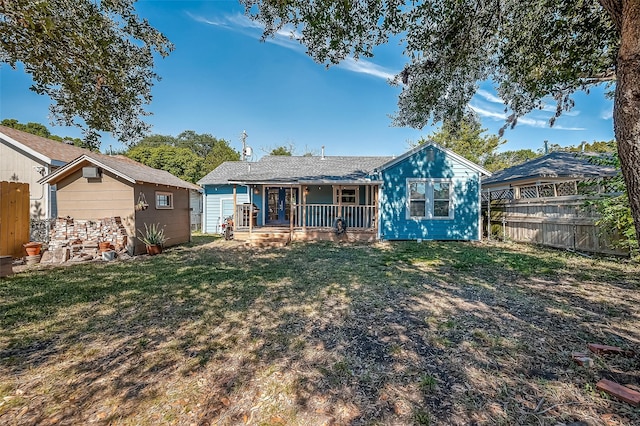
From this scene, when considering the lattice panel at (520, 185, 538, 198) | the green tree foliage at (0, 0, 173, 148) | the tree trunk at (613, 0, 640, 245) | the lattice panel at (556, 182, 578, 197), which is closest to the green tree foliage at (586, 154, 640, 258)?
the lattice panel at (556, 182, 578, 197)

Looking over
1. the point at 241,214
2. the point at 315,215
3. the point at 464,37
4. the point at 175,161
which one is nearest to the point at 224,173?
the point at 241,214

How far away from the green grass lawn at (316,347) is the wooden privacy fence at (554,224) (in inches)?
81.8

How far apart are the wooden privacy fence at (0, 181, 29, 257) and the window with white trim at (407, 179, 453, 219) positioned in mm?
12162

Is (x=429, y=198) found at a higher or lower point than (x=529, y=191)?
lower

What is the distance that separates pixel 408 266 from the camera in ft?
22.6

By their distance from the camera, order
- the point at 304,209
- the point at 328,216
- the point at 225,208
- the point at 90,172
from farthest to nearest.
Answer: the point at 225,208, the point at 328,216, the point at 304,209, the point at 90,172

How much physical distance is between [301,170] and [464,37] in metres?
9.16

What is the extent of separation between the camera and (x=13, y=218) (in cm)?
735

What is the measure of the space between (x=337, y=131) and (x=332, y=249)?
53.7ft

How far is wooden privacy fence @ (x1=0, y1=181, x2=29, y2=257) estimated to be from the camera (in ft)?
23.2

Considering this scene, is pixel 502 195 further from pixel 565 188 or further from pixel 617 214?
pixel 617 214

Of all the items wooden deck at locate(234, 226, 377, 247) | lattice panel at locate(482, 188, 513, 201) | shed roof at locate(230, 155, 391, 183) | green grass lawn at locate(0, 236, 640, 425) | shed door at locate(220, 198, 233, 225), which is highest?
shed roof at locate(230, 155, 391, 183)

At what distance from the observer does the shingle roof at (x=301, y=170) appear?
38.2 feet

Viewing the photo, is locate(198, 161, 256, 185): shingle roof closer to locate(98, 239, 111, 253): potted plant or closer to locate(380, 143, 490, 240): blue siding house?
locate(98, 239, 111, 253): potted plant
